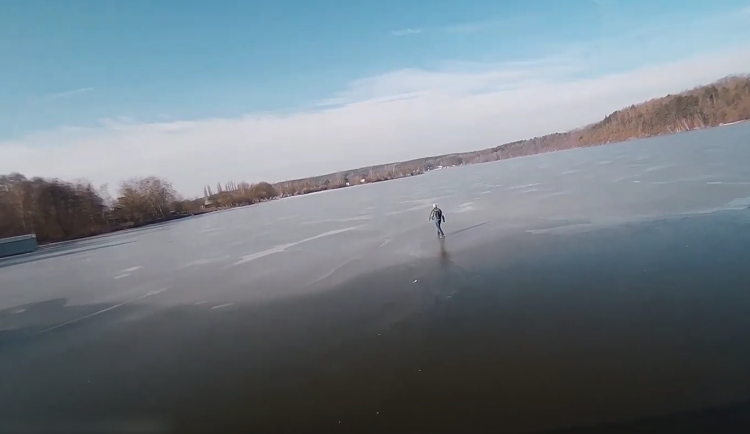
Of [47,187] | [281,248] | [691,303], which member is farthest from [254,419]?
[47,187]

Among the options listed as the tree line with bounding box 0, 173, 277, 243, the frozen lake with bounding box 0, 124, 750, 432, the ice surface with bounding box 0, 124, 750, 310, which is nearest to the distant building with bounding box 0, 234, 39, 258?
the tree line with bounding box 0, 173, 277, 243

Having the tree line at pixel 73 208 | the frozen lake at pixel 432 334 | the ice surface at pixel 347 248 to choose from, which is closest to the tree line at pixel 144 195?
the tree line at pixel 73 208

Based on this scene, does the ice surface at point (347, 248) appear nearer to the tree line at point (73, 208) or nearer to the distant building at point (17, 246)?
the distant building at point (17, 246)

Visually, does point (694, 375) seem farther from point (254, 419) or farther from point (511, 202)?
point (511, 202)

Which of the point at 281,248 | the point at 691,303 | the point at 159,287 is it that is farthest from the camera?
the point at 281,248

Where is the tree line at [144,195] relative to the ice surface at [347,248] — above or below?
above

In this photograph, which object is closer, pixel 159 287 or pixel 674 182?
pixel 159 287
